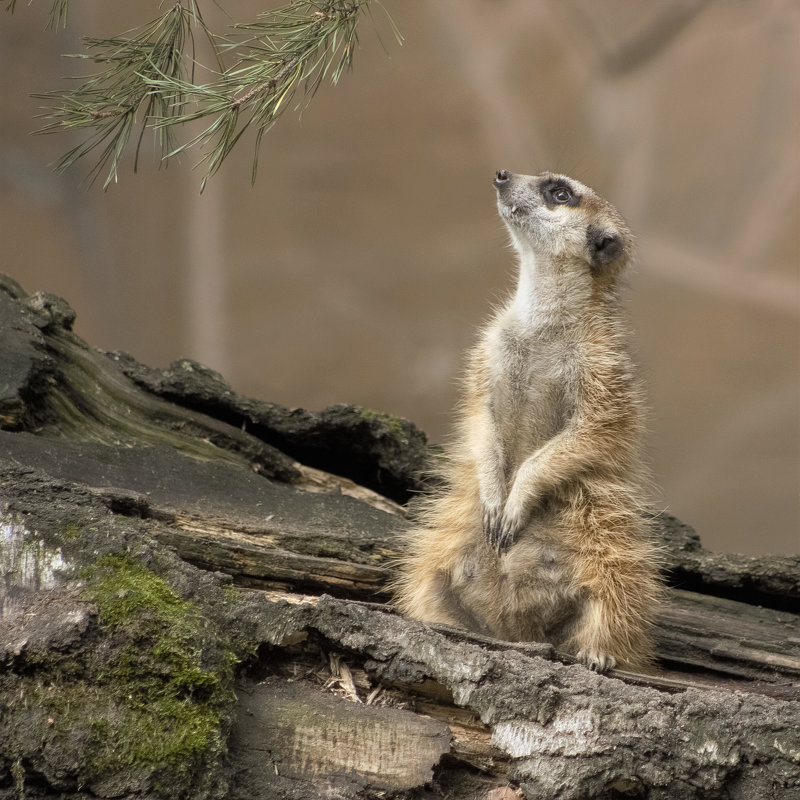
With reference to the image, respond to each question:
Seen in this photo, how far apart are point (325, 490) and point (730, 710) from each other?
1.75m

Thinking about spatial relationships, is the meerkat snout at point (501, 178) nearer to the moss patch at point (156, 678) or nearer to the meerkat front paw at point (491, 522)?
the meerkat front paw at point (491, 522)

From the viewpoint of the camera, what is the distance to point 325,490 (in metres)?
3.34

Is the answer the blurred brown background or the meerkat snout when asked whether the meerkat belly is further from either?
the blurred brown background

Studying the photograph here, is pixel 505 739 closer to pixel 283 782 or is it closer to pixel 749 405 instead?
pixel 283 782

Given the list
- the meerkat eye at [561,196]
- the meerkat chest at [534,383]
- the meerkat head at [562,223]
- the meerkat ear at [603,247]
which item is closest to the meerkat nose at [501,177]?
the meerkat head at [562,223]

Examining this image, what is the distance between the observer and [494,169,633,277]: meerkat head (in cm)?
271

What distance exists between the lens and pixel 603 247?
271 centimetres

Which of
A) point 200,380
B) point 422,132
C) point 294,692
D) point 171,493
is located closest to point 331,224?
point 422,132

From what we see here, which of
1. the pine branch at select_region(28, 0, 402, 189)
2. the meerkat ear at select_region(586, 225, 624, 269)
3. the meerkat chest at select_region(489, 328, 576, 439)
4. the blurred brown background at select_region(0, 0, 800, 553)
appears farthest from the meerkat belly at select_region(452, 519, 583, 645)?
the blurred brown background at select_region(0, 0, 800, 553)

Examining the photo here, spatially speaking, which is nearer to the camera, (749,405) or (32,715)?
(32,715)

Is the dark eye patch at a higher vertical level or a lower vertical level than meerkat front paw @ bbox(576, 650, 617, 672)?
higher

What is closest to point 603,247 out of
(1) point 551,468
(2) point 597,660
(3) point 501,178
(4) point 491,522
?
(3) point 501,178

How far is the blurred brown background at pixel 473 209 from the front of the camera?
4.84m

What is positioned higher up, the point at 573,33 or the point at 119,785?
the point at 573,33
